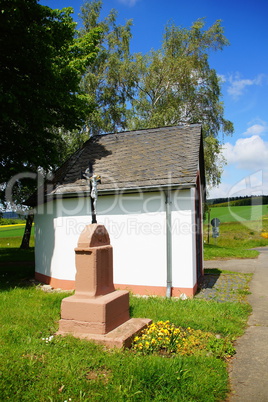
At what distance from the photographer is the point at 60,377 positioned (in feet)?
13.0

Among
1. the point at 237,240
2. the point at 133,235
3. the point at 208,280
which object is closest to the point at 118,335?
the point at 133,235

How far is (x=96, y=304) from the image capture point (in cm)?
531

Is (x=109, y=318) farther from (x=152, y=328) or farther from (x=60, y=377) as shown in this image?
(x=60, y=377)

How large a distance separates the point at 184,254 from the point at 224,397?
5.16 m

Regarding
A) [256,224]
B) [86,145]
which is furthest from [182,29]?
[256,224]

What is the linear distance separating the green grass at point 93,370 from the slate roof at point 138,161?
4.35 meters

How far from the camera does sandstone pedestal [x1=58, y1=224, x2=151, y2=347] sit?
5.27 m

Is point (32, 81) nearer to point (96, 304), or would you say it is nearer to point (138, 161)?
point (138, 161)

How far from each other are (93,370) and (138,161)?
736 cm

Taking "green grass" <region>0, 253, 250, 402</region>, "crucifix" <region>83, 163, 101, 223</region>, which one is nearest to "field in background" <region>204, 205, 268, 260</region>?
"crucifix" <region>83, 163, 101, 223</region>

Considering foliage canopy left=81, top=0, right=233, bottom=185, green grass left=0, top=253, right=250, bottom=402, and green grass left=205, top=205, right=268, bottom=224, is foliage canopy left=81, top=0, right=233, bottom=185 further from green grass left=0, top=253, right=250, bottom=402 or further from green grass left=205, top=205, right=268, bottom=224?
green grass left=205, top=205, right=268, bottom=224

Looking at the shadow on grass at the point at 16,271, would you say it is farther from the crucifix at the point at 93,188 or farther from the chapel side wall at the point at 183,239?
the chapel side wall at the point at 183,239

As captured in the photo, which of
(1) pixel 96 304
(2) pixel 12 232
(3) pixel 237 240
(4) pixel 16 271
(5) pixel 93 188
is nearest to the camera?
A: (1) pixel 96 304

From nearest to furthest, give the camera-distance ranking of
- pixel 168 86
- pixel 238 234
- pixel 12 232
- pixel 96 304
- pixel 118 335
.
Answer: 1. pixel 118 335
2. pixel 96 304
3. pixel 168 86
4. pixel 238 234
5. pixel 12 232
